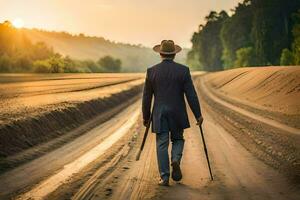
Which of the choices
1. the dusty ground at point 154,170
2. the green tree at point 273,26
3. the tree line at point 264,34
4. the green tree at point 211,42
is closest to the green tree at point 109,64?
the green tree at point 211,42

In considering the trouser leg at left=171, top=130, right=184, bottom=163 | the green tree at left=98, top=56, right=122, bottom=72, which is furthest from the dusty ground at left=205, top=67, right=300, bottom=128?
the green tree at left=98, top=56, right=122, bottom=72

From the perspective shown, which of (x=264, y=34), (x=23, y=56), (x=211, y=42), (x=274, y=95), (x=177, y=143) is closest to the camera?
(x=177, y=143)

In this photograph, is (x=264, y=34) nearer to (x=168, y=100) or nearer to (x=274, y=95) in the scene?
(x=274, y=95)

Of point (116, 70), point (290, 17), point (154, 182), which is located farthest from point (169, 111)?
point (116, 70)

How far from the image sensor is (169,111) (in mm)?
7805

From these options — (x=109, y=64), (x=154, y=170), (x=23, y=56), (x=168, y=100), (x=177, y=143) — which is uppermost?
(x=23, y=56)

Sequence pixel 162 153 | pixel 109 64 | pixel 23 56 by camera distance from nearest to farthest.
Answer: pixel 162 153
pixel 23 56
pixel 109 64

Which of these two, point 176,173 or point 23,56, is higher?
point 23,56

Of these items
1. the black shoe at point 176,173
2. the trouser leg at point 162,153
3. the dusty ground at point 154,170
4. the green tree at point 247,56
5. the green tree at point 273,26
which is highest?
the green tree at point 273,26

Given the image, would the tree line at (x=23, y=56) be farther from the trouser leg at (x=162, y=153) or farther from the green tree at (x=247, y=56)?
the trouser leg at (x=162, y=153)

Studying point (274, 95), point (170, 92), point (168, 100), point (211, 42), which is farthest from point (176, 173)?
point (211, 42)

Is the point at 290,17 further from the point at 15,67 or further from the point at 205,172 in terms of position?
the point at 205,172

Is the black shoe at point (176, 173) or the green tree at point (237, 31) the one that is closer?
the black shoe at point (176, 173)

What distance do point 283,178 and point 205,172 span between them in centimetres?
138
